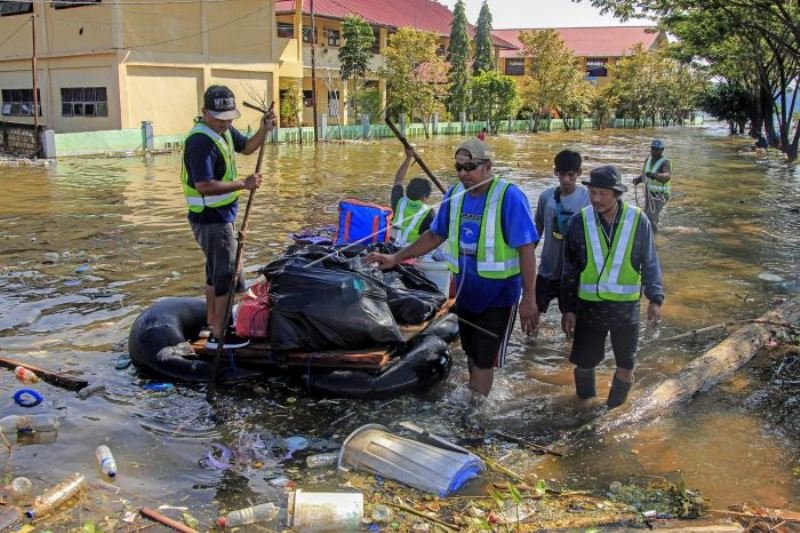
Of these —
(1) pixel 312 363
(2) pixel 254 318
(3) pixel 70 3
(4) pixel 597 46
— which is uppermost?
(4) pixel 597 46

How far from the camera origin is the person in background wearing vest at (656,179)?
10469 millimetres

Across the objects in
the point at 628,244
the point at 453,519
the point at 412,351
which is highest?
the point at 628,244

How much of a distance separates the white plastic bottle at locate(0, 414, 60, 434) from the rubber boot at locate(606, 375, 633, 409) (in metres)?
3.78

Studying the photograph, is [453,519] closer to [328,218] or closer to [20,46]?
[328,218]

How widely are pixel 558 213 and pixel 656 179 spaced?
5.03 m

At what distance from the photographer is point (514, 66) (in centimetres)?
6706

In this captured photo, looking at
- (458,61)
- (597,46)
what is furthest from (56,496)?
(597,46)

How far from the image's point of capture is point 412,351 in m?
5.50

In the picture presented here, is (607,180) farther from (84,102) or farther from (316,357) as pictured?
(84,102)

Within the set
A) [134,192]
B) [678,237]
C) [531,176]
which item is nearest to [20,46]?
[134,192]

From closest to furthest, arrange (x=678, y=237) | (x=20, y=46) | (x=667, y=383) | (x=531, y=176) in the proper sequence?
1. (x=667, y=383)
2. (x=678, y=237)
3. (x=531, y=176)
4. (x=20, y=46)

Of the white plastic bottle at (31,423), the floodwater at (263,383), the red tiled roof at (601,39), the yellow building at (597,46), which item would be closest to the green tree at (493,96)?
the yellow building at (597,46)

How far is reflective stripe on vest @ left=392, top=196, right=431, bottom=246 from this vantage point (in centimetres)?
689

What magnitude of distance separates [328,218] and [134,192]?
5.82 meters
